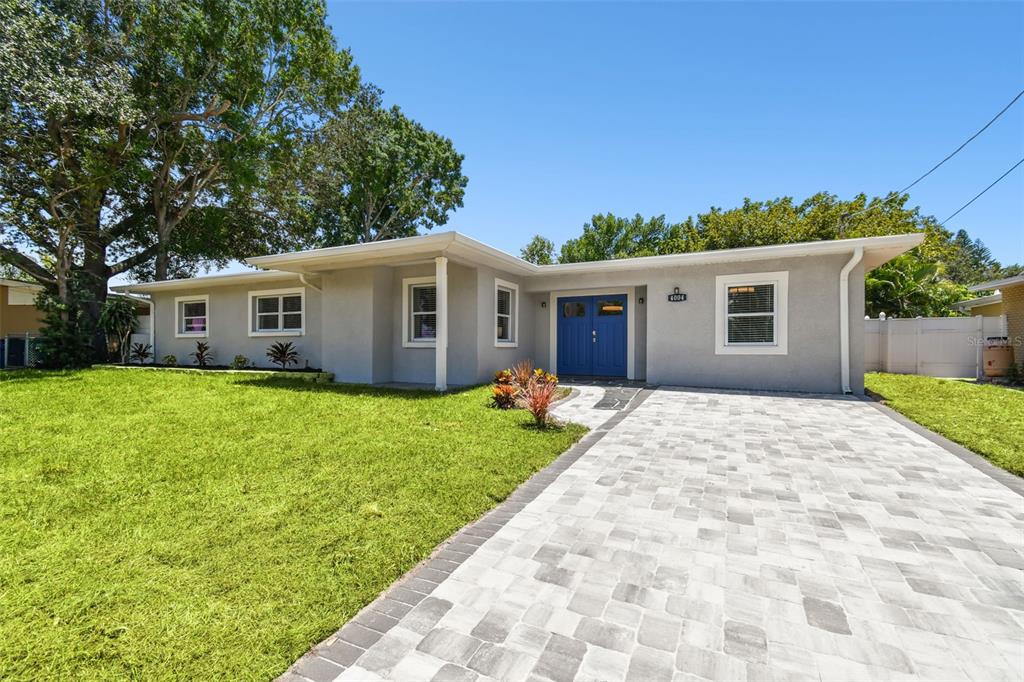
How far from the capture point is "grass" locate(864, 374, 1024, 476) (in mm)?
4680

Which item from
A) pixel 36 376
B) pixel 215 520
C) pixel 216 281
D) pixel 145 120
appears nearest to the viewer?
pixel 215 520

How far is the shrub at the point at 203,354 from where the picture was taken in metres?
12.8

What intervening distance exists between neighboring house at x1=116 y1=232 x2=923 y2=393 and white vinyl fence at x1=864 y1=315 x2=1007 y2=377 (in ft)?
18.1

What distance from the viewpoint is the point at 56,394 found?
24.5 feet

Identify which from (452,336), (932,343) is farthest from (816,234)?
(452,336)

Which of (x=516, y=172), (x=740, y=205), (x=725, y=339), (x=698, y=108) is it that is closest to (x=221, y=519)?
(x=725, y=339)

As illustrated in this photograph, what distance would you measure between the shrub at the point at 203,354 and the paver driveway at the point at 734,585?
1295 cm

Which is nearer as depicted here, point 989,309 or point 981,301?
point 981,301

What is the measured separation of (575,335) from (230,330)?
10.1 metres

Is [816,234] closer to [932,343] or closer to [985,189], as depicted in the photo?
[985,189]

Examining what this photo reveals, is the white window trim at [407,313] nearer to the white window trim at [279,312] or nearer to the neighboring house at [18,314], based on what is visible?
the white window trim at [279,312]

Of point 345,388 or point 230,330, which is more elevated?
point 230,330

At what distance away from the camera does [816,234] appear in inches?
747

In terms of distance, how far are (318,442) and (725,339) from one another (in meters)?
7.98
